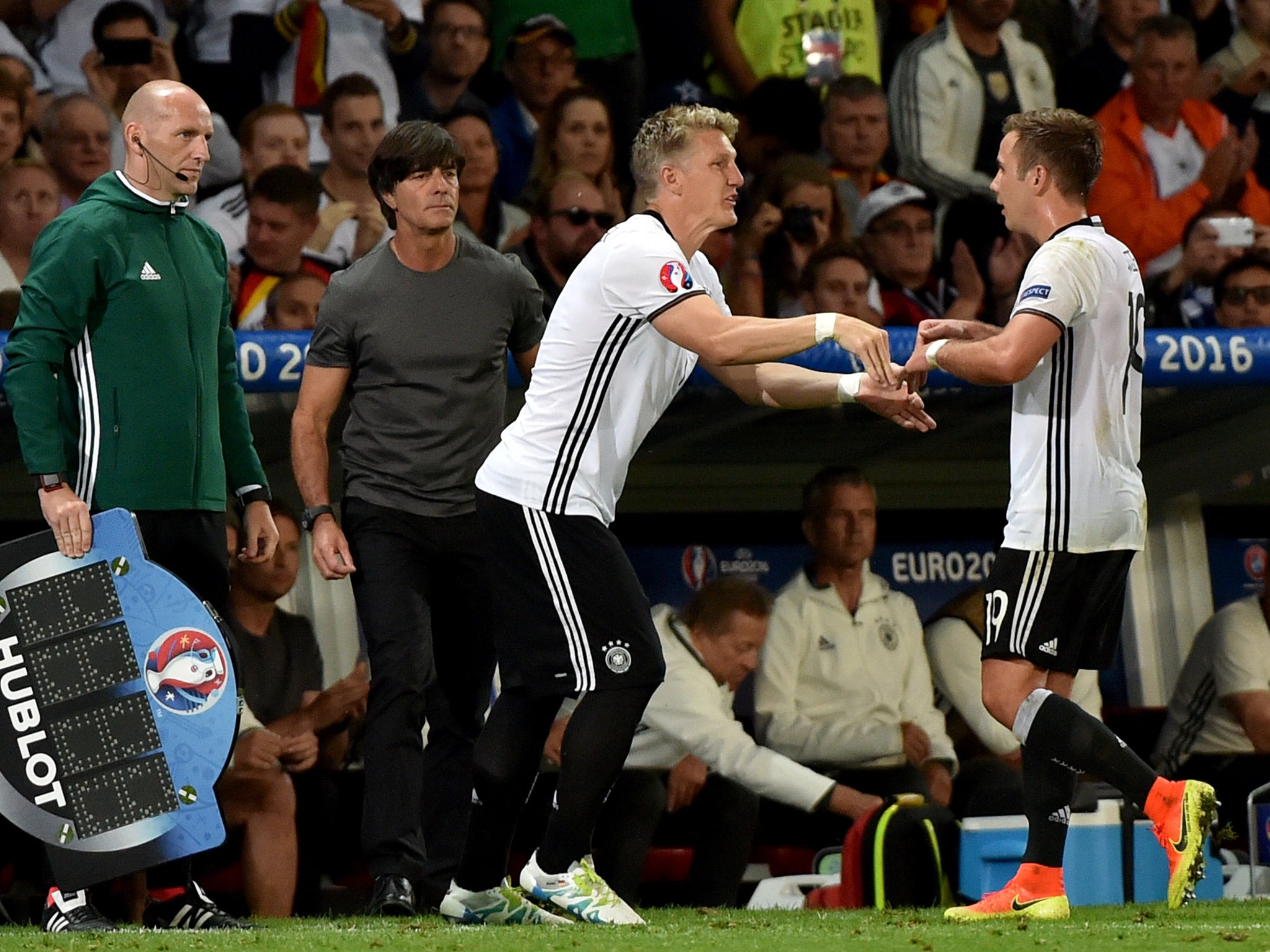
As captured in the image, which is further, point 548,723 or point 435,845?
point 435,845

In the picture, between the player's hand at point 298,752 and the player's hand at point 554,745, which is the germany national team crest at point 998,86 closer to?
the player's hand at point 554,745

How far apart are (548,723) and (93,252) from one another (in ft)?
4.77

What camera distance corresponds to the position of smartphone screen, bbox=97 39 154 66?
7.05m

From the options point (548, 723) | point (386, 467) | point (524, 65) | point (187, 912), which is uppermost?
point (524, 65)

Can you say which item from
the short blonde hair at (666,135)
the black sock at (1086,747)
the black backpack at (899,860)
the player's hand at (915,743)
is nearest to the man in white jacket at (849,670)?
the player's hand at (915,743)

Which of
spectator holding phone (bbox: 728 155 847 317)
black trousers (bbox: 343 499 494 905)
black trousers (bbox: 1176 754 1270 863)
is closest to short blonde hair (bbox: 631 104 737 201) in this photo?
black trousers (bbox: 343 499 494 905)

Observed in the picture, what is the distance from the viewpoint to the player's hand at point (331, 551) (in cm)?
463

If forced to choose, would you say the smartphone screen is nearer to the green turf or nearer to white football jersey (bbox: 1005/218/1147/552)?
the green turf

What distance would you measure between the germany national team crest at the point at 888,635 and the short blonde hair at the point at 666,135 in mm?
2669

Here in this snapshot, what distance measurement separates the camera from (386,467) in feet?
15.6

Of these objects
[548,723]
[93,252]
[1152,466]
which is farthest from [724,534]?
[93,252]

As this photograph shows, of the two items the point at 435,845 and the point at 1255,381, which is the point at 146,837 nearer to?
the point at 435,845

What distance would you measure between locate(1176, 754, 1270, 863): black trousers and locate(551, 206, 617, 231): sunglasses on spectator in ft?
9.49

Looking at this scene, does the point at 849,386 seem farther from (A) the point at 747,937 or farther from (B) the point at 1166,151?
(B) the point at 1166,151
